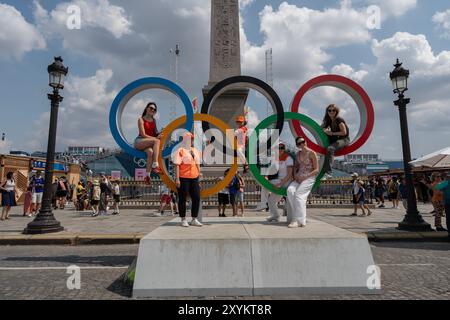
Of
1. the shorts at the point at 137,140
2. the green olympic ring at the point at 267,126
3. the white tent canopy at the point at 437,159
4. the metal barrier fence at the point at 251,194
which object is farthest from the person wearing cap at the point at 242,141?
the metal barrier fence at the point at 251,194

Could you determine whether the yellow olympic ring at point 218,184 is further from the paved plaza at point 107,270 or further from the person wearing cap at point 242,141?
the paved plaza at point 107,270

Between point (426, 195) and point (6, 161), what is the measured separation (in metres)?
29.9

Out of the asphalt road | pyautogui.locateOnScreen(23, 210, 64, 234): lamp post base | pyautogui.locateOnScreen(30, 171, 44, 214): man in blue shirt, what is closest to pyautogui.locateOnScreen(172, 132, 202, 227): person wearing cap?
the asphalt road

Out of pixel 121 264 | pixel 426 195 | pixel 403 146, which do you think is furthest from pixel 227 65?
pixel 426 195

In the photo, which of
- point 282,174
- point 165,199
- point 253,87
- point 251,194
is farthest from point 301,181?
point 251,194

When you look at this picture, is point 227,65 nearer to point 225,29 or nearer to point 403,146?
point 225,29

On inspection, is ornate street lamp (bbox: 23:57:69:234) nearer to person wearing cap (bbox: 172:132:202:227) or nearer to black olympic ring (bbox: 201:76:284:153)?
person wearing cap (bbox: 172:132:202:227)

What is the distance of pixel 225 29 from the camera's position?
53.7 feet

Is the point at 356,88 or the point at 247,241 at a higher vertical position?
the point at 356,88

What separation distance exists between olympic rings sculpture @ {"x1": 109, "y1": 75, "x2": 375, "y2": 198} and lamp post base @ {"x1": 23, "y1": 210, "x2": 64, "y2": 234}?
5.12m

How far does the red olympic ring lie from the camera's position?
6.40 m

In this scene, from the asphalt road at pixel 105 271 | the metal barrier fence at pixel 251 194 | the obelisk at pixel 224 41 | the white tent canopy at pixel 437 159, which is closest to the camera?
the asphalt road at pixel 105 271

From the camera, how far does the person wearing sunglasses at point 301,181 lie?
5578mm

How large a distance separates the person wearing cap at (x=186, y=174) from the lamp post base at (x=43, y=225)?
6.06 m
